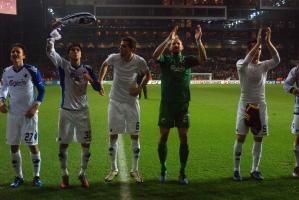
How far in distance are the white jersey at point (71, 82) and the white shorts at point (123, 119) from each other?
0.56 m

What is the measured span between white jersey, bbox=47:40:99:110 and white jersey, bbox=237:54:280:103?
2.58 metres

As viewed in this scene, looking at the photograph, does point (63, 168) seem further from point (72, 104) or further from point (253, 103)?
point (253, 103)

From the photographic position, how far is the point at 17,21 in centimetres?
4619

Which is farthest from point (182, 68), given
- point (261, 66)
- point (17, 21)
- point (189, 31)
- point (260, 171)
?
point (189, 31)

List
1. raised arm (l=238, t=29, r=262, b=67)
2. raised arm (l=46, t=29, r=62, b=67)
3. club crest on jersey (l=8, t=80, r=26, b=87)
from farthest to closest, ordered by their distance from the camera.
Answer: raised arm (l=238, t=29, r=262, b=67) → club crest on jersey (l=8, t=80, r=26, b=87) → raised arm (l=46, t=29, r=62, b=67)

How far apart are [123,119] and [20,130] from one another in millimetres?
1691

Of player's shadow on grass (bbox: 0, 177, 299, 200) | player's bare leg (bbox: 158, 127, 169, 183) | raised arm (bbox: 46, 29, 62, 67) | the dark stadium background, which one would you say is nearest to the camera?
player's shadow on grass (bbox: 0, 177, 299, 200)

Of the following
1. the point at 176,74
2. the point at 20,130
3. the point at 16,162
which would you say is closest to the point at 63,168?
the point at 16,162

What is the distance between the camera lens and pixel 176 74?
278 inches

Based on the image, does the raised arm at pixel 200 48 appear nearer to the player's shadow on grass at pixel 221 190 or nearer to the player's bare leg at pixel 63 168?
the player's shadow on grass at pixel 221 190

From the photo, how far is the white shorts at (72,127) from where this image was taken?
6805 mm

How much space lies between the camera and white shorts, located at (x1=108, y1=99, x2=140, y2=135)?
7.26 meters

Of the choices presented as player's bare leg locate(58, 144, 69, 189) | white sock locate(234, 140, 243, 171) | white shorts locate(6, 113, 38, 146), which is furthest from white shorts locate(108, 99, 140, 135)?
white sock locate(234, 140, 243, 171)

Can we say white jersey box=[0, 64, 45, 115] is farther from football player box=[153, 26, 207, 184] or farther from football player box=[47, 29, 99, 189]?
football player box=[153, 26, 207, 184]
